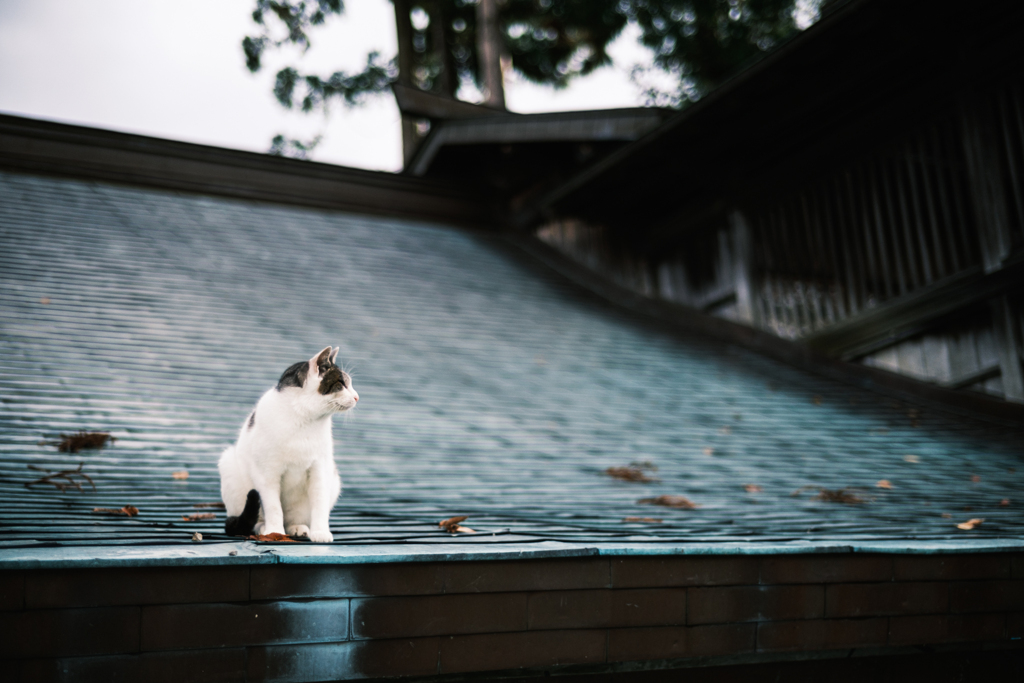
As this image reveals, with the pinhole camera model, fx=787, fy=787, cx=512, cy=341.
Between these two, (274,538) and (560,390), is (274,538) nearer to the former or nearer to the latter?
(274,538)

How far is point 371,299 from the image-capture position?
300 inches

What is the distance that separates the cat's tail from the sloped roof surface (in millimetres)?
134

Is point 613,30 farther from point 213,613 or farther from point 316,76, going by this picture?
point 213,613

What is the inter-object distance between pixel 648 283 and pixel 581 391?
432 cm

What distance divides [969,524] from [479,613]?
2.45m

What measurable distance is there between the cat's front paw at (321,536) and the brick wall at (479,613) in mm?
287

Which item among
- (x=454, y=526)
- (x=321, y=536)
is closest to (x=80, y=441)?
(x=321, y=536)

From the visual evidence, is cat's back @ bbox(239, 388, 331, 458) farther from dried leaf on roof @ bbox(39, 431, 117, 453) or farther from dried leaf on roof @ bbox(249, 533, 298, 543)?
dried leaf on roof @ bbox(39, 431, 117, 453)

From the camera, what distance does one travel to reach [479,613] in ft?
7.66

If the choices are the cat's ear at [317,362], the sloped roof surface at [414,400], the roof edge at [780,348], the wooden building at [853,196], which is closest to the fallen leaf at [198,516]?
the sloped roof surface at [414,400]

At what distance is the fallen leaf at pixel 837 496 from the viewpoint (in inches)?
157

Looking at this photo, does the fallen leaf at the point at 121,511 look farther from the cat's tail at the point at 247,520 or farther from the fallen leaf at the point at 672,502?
the fallen leaf at the point at 672,502

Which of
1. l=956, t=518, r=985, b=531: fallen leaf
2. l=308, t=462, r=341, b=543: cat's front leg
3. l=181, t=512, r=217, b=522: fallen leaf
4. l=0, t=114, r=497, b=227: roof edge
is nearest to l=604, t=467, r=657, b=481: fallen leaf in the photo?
l=956, t=518, r=985, b=531: fallen leaf

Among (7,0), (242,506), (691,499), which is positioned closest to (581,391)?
(691,499)
